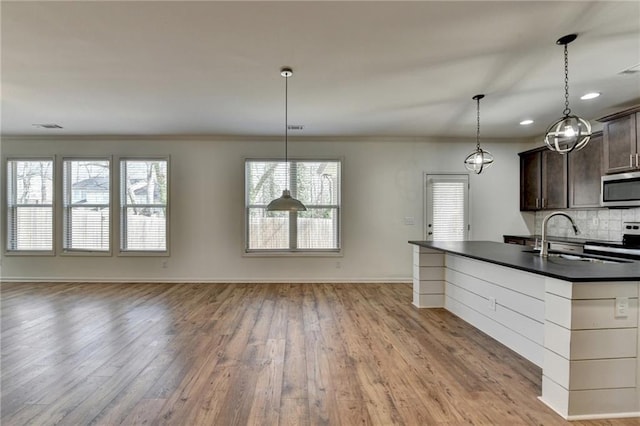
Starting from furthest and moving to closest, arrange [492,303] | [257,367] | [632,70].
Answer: [492,303]
[632,70]
[257,367]

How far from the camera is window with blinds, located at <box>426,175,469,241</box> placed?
5.86 metres

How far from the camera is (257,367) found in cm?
255

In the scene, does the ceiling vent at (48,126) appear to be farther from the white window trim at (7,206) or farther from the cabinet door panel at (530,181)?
the cabinet door panel at (530,181)

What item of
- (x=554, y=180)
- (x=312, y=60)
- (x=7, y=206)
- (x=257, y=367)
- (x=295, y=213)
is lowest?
(x=257, y=367)

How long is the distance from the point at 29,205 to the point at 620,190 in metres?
9.60

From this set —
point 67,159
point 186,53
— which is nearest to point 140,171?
point 67,159

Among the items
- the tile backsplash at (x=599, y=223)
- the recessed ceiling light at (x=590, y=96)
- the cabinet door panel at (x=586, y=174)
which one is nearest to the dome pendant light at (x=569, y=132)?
the recessed ceiling light at (x=590, y=96)

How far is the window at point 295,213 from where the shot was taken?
576 centimetres

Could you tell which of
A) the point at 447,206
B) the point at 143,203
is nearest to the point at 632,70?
the point at 447,206

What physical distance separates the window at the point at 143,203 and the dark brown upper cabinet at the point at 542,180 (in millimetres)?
6837

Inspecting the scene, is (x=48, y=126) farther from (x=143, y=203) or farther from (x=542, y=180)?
(x=542, y=180)

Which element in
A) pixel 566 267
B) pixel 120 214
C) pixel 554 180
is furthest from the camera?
pixel 120 214

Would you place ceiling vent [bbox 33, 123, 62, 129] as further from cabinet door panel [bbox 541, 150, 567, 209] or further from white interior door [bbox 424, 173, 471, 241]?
cabinet door panel [bbox 541, 150, 567, 209]

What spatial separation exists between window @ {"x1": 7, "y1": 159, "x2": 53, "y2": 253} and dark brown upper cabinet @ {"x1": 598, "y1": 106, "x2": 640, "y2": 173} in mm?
9100
